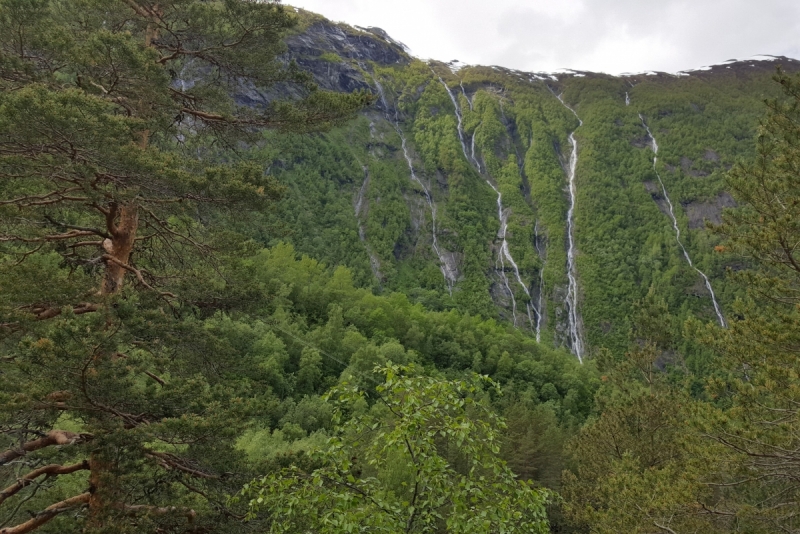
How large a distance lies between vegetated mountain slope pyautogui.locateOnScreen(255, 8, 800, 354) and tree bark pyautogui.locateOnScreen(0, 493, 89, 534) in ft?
197

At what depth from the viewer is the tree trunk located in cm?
730

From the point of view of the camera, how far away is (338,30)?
139m

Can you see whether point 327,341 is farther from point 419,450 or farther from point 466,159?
point 466,159

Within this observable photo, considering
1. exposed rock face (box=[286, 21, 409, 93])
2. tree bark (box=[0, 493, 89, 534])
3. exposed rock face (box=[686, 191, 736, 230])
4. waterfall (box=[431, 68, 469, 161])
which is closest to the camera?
tree bark (box=[0, 493, 89, 534])

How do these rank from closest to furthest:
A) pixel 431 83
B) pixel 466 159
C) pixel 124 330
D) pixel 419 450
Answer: pixel 419 450 → pixel 124 330 → pixel 466 159 → pixel 431 83

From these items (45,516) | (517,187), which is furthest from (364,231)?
(45,516)

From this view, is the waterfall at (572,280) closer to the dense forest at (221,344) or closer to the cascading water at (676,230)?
the cascading water at (676,230)

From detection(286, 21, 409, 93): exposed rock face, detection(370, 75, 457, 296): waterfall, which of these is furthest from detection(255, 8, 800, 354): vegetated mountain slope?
detection(286, 21, 409, 93): exposed rock face

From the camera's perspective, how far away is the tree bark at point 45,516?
5.86 metres

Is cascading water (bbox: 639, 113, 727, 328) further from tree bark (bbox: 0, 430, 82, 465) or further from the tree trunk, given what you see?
tree bark (bbox: 0, 430, 82, 465)

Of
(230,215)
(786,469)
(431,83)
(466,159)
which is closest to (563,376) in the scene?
(786,469)

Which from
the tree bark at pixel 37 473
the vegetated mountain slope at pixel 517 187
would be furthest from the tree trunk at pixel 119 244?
the vegetated mountain slope at pixel 517 187

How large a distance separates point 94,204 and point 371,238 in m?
81.1

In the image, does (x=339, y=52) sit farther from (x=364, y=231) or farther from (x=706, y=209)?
(x=706, y=209)
